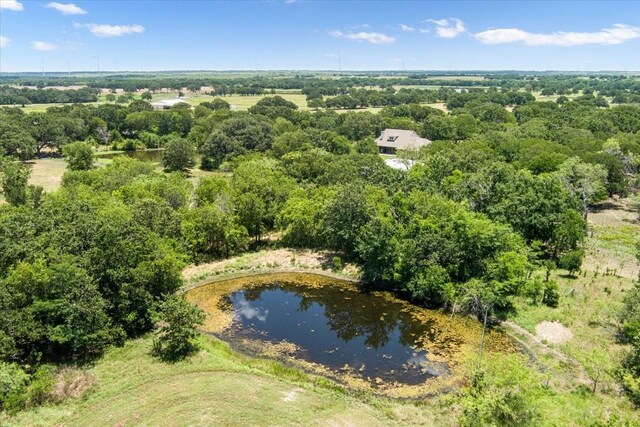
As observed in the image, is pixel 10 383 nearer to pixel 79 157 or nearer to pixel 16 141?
pixel 79 157

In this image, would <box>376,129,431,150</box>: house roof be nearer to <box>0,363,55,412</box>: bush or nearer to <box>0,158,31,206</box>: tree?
<box>0,158,31,206</box>: tree

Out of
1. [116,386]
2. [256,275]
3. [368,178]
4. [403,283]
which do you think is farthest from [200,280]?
[368,178]

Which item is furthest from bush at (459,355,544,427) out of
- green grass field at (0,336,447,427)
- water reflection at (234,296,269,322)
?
water reflection at (234,296,269,322)

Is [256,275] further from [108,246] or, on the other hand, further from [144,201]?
[108,246]

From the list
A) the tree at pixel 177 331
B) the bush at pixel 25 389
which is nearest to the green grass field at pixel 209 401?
the bush at pixel 25 389

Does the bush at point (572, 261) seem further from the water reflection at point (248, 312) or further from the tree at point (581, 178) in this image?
the water reflection at point (248, 312)
